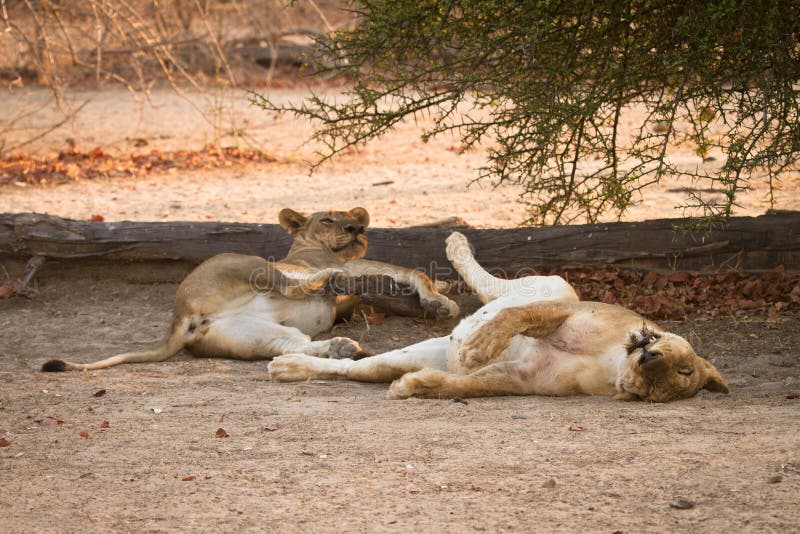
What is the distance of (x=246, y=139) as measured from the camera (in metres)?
15.5

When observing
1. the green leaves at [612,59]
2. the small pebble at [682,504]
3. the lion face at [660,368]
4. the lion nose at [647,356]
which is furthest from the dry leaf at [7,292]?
the small pebble at [682,504]

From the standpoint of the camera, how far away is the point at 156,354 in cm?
605

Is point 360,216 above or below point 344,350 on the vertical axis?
above

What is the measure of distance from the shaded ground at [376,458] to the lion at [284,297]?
1.60ft

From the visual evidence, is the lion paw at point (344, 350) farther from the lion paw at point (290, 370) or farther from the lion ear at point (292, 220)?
the lion ear at point (292, 220)

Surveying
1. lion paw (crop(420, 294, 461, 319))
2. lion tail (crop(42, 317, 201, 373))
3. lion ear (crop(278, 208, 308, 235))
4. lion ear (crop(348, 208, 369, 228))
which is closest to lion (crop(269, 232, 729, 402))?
lion paw (crop(420, 294, 461, 319))

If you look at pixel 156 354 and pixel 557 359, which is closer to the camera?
pixel 557 359

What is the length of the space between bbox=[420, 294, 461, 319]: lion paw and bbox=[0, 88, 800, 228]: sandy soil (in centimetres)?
227

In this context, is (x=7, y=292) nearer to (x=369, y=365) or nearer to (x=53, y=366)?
(x=53, y=366)

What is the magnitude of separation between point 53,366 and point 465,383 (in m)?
2.39

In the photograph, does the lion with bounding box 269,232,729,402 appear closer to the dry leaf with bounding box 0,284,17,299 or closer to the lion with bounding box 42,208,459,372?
the lion with bounding box 42,208,459,372

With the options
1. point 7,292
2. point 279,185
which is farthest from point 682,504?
point 279,185

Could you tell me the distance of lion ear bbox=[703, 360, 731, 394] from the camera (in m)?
4.73

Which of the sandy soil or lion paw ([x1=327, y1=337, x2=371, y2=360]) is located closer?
lion paw ([x1=327, y1=337, x2=371, y2=360])
